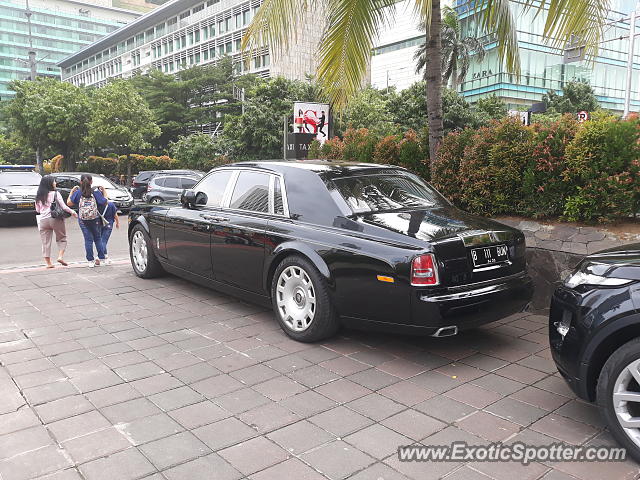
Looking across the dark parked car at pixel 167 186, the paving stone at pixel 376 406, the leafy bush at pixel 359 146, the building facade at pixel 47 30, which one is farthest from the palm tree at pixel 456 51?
the building facade at pixel 47 30

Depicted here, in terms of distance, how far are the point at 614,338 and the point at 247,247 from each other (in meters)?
3.40

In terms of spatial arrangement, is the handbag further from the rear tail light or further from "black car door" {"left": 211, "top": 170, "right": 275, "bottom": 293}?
the rear tail light

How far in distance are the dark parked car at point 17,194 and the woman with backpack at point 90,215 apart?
26.0 ft

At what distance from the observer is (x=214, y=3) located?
213 ft

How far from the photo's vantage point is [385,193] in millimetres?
5176

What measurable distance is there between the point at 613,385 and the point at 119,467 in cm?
280

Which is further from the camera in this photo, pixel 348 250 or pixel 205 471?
pixel 348 250

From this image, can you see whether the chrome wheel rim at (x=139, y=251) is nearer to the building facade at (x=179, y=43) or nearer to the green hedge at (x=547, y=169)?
the green hedge at (x=547, y=169)

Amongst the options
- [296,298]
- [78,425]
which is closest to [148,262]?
[296,298]

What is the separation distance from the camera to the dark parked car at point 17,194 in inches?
607

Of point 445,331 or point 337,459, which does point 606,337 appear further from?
point 337,459

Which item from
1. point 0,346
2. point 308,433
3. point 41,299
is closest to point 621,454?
point 308,433

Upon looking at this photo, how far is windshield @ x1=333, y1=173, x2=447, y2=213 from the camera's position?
4918 mm

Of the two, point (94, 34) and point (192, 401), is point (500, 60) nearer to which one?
point (192, 401)
